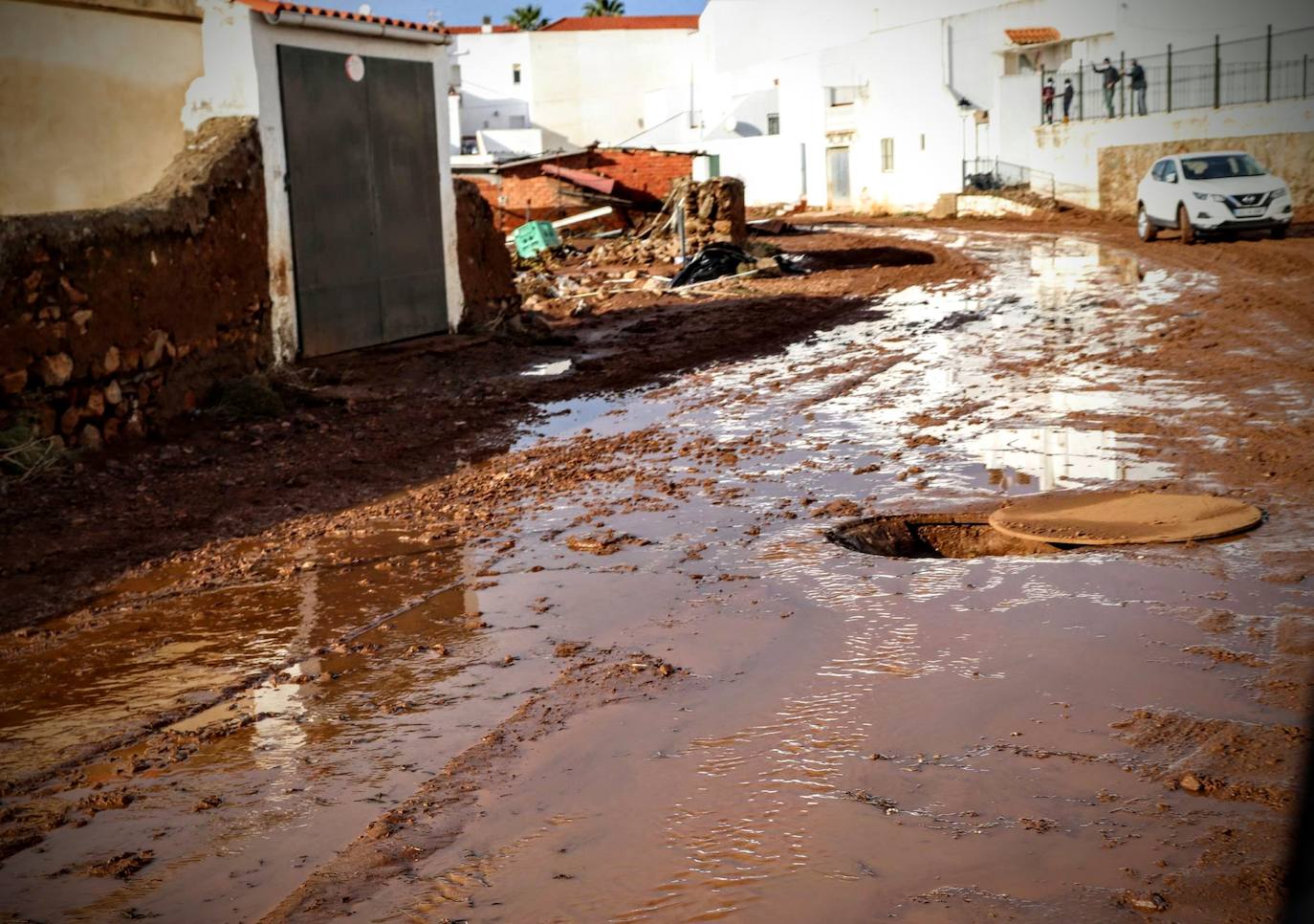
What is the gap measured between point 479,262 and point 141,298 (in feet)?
21.9

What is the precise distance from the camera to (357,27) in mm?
14633

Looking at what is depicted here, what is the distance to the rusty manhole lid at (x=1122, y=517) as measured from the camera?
23.7 feet

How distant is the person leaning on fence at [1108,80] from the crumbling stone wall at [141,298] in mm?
30166

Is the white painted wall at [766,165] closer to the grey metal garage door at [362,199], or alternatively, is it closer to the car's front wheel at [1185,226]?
the car's front wheel at [1185,226]

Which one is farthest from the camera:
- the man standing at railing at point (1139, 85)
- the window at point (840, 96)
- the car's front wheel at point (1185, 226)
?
the window at point (840, 96)

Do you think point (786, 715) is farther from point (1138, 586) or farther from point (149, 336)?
point (149, 336)

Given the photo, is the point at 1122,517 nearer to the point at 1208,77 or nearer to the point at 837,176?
the point at 1208,77

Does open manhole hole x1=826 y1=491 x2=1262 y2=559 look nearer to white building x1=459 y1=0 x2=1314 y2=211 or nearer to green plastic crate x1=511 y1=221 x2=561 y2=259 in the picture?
green plastic crate x1=511 y1=221 x2=561 y2=259

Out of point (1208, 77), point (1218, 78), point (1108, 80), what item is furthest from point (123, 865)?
point (1108, 80)

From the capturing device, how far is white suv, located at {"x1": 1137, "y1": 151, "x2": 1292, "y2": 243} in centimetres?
2405

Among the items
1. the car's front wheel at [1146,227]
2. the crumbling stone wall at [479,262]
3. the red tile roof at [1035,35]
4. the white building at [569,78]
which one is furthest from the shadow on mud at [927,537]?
the white building at [569,78]

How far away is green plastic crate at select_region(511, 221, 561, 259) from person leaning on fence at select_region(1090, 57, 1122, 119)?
1718cm

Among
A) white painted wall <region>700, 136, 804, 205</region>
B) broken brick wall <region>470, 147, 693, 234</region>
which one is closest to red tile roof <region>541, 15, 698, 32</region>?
white painted wall <region>700, 136, 804, 205</region>

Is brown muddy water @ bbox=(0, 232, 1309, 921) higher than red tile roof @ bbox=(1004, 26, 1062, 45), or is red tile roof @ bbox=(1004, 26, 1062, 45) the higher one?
red tile roof @ bbox=(1004, 26, 1062, 45)
